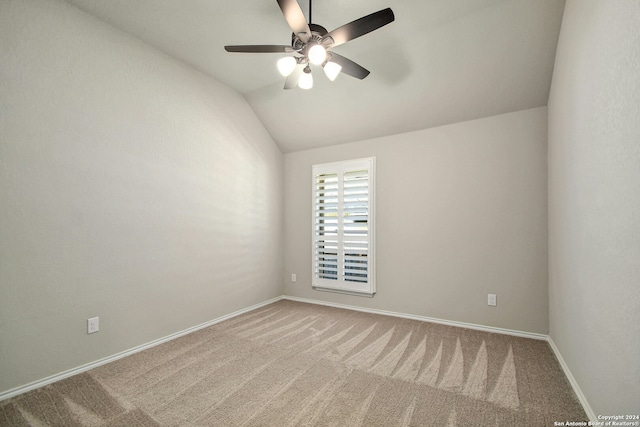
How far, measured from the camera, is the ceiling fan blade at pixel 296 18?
1.62 meters

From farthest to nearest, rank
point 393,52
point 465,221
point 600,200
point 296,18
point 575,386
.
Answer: point 465,221 < point 393,52 < point 575,386 < point 296,18 < point 600,200

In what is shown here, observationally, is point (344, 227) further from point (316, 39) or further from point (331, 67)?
point (316, 39)

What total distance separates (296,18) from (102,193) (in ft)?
6.68

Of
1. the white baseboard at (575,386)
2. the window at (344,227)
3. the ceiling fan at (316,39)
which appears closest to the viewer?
the white baseboard at (575,386)

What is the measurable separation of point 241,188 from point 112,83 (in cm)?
165

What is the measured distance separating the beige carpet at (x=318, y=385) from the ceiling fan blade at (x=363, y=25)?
2371 millimetres

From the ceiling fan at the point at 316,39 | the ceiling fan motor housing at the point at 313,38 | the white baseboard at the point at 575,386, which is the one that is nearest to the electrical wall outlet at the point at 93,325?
the ceiling fan at the point at 316,39

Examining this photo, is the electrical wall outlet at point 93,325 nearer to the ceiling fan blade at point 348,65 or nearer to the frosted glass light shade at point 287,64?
the frosted glass light shade at point 287,64

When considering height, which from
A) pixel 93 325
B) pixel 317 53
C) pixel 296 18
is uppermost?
pixel 296 18

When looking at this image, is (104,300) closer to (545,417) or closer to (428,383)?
(428,383)

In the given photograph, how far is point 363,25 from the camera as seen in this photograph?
68.7 inches

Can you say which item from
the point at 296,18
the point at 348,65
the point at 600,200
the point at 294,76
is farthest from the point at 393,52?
the point at 600,200

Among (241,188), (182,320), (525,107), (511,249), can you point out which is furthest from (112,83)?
(511,249)

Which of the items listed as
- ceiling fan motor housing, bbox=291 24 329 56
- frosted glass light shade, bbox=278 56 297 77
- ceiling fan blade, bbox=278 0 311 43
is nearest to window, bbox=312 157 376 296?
frosted glass light shade, bbox=278 56 297 77
